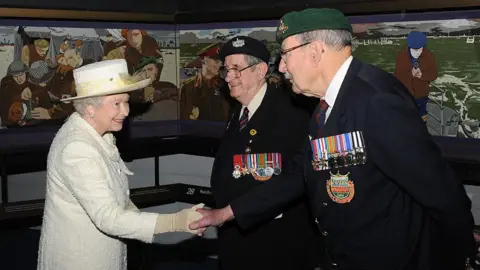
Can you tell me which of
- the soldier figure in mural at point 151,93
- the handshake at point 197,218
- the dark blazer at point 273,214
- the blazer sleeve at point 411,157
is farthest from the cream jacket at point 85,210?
the soldier figure in mural at point 151,93

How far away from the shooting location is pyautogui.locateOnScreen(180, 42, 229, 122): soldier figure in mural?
5.17 m

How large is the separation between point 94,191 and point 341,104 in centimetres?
114

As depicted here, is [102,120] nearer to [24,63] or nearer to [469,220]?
[469,220]

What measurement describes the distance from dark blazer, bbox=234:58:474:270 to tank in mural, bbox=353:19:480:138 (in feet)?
6.12

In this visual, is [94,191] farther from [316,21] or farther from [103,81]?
[316,21]

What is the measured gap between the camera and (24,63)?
4.54 m

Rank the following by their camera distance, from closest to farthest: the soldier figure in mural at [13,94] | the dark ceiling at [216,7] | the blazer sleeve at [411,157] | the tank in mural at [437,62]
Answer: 1. the blazer sleeve at [411,157]
2. the tank in mural at [437,62]
3. the dark ceiling at [216,7]
4. the soldier figure in mural at [13,94]

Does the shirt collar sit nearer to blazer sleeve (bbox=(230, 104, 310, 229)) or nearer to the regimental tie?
the regimental tie

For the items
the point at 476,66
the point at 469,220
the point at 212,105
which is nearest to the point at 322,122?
the point at 469,220

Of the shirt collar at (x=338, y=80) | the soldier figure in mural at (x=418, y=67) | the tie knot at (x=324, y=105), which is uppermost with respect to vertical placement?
the soldier figure in mural at (x=418, y=67)

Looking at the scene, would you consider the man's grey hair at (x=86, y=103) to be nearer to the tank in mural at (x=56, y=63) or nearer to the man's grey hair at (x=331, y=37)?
the man's grey hair at (x=331, y=37)

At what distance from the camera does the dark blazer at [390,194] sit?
1.93 metres

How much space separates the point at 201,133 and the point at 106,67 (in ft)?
8.57

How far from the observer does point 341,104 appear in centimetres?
211
